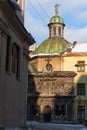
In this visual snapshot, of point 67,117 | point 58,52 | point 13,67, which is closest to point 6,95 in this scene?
point 13,67

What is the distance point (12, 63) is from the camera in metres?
23.6

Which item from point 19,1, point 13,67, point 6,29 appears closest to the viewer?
point 6,29

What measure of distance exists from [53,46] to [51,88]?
839cm

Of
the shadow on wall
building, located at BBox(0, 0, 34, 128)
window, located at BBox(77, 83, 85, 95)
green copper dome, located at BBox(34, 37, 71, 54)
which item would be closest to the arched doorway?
the shadow on wall

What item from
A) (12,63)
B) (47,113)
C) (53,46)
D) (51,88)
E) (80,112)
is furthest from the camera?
(53,46)

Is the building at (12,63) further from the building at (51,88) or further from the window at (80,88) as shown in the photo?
the window at (80,88)

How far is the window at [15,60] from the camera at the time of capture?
2405 cm

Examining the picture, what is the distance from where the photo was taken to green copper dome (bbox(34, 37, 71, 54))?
63.0 meters

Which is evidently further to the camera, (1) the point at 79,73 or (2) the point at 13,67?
(1) the point at 79,73

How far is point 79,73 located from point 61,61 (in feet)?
12.0

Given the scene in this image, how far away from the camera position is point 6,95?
2184 centimetres

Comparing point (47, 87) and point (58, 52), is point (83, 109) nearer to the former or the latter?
point (47, 87)

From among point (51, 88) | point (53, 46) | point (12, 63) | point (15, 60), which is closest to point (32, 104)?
point (51, 88)

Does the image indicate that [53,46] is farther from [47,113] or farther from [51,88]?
[47,113]
